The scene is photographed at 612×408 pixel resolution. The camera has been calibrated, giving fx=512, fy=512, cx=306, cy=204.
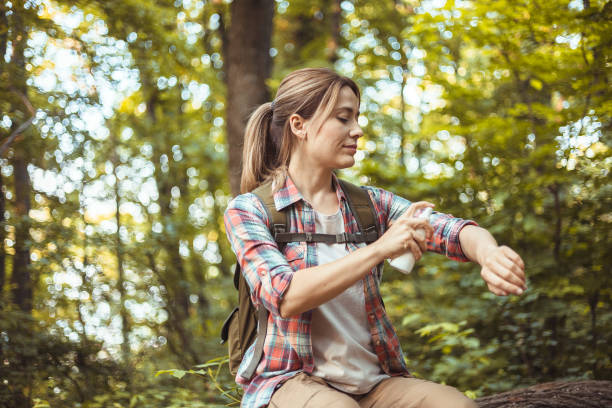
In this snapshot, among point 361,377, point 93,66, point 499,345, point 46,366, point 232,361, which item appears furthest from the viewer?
point 93,66

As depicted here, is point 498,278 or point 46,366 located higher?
point 498,278

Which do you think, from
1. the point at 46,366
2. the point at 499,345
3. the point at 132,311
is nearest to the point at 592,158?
the point at 499,345

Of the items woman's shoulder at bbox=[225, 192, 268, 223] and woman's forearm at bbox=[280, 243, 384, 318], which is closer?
woman's forearm at bbox=[280, 243, 384, 318]

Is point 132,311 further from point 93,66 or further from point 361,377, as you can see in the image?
point 361,377

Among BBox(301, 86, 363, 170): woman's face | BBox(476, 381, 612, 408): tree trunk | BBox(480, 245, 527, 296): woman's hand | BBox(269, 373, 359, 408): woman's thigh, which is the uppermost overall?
BBox(301, 86, 363, 170): woman's face

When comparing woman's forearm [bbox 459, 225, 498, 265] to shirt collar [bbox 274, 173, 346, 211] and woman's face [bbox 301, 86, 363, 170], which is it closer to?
woman's face [bbox 301, 86, 363, 170]

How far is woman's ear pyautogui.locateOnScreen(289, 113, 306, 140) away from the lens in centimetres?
215

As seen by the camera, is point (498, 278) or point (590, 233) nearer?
point (498, 278)

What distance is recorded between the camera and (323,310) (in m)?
1.92

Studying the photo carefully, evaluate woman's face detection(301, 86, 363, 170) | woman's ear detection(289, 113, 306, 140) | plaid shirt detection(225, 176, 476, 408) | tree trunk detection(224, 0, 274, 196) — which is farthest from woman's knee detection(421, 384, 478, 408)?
tree trunk detection(224, 0, 274, 196)

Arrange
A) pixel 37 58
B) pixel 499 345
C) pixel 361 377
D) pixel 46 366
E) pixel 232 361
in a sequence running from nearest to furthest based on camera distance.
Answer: pixel 361 377 → pixel 232 361 → pixel 46 366 → pixel 37 58 → pixel 499 345

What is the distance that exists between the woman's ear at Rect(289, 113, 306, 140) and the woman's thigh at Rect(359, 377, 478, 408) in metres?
1.05

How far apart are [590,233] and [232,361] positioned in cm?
341

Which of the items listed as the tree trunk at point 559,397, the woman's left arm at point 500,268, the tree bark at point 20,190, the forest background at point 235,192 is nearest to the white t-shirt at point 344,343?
the woman's left arm at point 500,268
